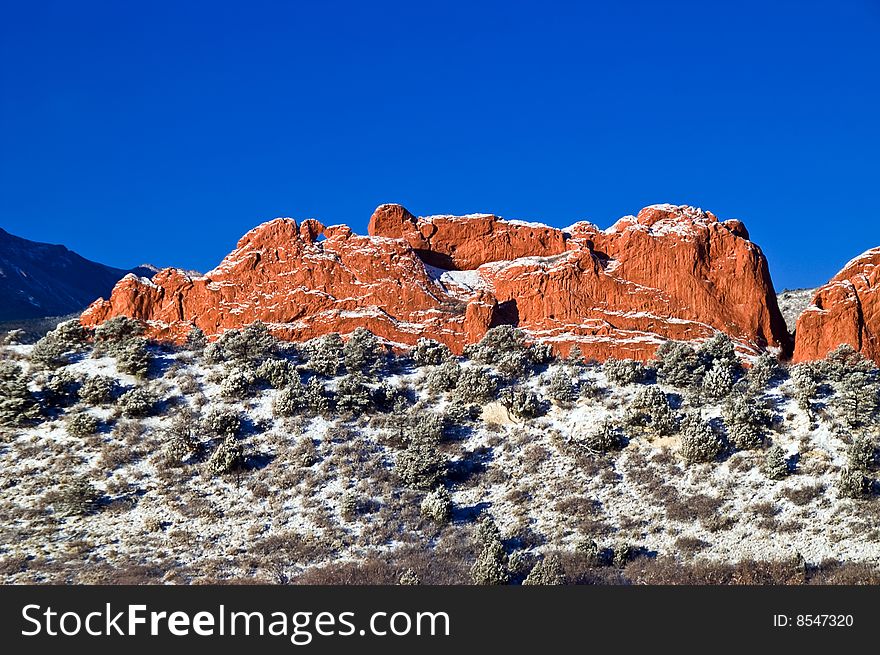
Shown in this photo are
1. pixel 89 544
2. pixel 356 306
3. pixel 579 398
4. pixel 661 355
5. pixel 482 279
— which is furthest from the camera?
pixel 482 279

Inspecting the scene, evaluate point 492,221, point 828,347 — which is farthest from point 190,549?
point 828,347

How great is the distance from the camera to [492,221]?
45594 mm

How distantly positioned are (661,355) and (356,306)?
16.1m

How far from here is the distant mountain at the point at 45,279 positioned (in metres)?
115

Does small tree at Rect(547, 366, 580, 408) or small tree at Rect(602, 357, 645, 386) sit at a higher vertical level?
small tree at Rect(602, 357, 645, 386)

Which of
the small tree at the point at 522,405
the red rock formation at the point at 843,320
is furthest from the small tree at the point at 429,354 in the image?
the red rock formation at the point at 843,320

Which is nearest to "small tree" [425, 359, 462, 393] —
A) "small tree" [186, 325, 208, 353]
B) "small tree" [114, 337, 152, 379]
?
"small tree" [186, 325, 208, 353]

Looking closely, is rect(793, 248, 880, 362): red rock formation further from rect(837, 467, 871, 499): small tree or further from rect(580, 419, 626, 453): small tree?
rect(580, 419, 626, 453): small tree

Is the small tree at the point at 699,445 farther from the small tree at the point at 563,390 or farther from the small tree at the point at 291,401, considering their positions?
the small tree at the point at 291,401

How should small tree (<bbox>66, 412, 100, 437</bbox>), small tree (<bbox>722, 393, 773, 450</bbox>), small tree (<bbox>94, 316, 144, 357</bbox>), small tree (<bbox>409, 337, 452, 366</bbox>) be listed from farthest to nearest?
small tree (<bbox>409, 337, 452, 366</bbox>) → small tree (<bbox>94, 316, 144, 357</bbox>) → small tree (<bbox>66, 412, 100, 437</bbox>) → small tree (<bbox>722, 393, 773, 450</bbox>)

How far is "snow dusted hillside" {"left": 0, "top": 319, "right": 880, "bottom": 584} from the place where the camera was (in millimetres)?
23984

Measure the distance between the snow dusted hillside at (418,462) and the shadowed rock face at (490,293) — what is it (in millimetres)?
1853

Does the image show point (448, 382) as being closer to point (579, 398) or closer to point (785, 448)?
point (579, 398)

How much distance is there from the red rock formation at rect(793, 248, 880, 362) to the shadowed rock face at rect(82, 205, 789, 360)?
1.82 m
